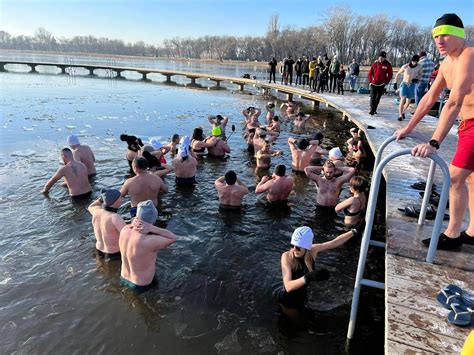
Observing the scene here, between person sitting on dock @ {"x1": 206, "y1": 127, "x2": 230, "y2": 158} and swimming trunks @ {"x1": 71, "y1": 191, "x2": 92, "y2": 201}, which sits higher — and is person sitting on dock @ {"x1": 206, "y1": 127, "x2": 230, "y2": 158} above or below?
above

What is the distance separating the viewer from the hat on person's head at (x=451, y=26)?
3.16 metres

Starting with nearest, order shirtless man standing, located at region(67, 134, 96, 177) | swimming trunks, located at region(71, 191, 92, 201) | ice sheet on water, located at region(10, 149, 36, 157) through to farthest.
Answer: swimming trunks, located at region(71, 191, 92, 201), shirtless man standing, located at region(67, 134, 96, 177), ice sheet on water, located at region(10, 149, 36, 157)

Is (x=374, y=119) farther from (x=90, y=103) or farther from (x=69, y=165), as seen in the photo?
(x=90, y=103)

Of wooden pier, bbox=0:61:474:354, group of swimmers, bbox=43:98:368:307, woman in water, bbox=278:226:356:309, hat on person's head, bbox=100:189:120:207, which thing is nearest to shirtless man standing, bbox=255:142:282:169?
group of swimmers, bbox=43:98:368:307

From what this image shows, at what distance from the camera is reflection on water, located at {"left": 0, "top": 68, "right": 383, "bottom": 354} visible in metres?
4.56

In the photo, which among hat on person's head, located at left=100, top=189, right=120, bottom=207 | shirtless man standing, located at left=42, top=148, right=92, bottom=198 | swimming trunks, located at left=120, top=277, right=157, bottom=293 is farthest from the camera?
shirtless man standing, located at left=42, top=148, right=92, bottom=198

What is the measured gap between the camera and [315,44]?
345 ft

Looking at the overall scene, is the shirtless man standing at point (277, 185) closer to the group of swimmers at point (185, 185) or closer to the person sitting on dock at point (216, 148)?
the group of swimmers at point (185, 185)

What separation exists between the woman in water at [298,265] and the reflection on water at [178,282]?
0.25 metres

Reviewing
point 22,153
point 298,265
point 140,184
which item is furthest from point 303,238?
Answer: point 22,153

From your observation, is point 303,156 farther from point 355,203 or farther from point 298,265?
point 298,265

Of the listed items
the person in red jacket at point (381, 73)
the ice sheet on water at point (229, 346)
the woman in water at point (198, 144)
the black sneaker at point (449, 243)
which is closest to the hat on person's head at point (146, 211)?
the ice sheet on water at point (229, 346)

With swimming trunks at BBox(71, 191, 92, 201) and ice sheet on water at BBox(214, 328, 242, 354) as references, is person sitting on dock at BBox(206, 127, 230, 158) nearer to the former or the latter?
swimming trunks at BBox(71, 191, 92, 201)

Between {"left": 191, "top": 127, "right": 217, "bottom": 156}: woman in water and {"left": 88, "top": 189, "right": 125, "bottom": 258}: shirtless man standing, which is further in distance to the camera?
{"left": 191, "top": 127, "right": 217, "bottom": 156}: woman in water
